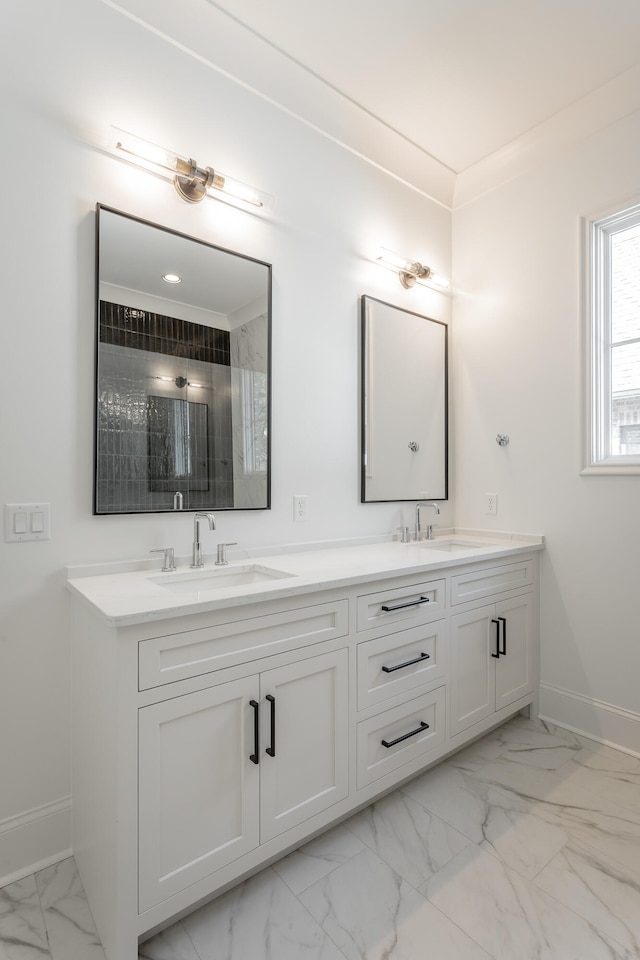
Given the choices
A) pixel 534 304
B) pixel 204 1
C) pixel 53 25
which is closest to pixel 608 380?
pixel 534 304

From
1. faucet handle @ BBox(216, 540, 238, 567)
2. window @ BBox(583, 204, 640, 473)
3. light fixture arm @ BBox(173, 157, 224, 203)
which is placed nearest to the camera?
light fixture arm @ BBox(173, 157, 224, 203)

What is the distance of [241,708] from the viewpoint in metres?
1.35

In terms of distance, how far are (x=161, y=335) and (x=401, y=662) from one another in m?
1.45

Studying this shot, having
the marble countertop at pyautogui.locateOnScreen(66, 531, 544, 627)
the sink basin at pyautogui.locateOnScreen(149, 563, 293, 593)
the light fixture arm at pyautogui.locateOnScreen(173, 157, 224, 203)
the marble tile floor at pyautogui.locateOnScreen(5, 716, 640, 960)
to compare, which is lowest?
the marble tile floor at pyautogui.locateOnScreen(5, 716, 640, 960)

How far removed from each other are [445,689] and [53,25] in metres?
2.65

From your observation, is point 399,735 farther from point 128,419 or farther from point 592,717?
point 128,419

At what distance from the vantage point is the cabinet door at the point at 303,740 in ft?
4.61

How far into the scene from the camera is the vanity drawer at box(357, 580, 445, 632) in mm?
1678

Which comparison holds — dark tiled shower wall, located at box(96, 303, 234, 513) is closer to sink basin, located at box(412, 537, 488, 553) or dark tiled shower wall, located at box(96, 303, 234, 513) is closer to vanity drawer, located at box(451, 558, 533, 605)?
vanity drawer, located at box(451, 558, 533, 605)

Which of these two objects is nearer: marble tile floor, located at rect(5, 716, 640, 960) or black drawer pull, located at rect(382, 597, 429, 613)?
marble tile floor, located at rect(5, 716, 640, 960)

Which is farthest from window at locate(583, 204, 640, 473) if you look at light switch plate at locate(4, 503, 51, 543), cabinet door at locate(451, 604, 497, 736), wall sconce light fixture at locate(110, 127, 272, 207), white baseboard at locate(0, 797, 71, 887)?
white baseboard at locate(0, 797, 71, 887)

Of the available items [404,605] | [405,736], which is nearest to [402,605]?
[404,605]

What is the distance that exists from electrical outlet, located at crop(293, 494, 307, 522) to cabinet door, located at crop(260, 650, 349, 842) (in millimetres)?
717

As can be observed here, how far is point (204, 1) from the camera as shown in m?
1.80
